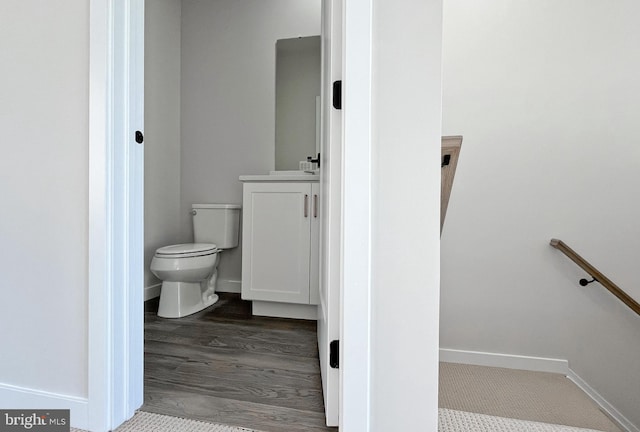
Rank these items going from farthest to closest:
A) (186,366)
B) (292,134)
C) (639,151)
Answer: (292,134), (639,151), (186,366)

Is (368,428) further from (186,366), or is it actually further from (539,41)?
(539,41)

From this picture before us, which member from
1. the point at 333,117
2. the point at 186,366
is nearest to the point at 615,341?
the point at 333,117

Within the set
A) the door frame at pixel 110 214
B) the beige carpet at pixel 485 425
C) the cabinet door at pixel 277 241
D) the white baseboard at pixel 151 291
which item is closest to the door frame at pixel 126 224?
the door frame at pixel 110 214

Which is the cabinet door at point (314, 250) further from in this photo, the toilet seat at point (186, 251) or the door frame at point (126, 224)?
the door frame at point (126, 224)

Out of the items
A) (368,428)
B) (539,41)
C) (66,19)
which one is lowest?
(368,428)

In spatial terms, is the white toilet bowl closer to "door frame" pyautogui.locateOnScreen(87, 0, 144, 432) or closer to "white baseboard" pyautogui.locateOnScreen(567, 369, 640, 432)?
"door frame" pyautogui.locateOnScreen(87, 0, 144, 432)

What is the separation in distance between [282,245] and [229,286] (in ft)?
3.22

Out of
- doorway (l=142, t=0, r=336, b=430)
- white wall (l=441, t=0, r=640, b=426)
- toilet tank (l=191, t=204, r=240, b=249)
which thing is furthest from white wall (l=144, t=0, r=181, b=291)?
white wall (l=441, t=0, r=640, b=426)

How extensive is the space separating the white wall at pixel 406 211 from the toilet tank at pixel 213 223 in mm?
1968

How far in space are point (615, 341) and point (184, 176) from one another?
3459 mm

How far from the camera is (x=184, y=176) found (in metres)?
3.01

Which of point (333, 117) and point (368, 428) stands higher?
point (333, 117)

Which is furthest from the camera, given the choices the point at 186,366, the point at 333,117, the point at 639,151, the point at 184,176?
the point at 184,176

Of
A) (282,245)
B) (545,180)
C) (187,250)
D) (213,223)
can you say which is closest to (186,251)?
(187,250)
